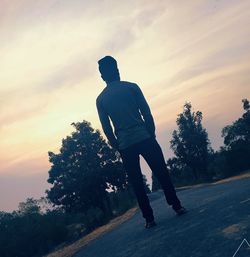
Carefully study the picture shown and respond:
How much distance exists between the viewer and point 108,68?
5.53 metres

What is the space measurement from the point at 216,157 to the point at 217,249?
298 ft

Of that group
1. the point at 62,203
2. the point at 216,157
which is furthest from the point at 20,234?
the point at 216,157

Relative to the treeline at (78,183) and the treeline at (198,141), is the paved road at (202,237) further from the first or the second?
the treeline at (198,141)

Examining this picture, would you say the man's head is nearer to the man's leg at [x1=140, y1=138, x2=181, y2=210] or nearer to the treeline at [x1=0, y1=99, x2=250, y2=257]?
the man's leg at [x1=140, y1=138, x2=181, y2=210]

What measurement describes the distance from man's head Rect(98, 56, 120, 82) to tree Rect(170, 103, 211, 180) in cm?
7318

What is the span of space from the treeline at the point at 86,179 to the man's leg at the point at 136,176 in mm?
24543

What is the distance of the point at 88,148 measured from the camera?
56.9 meters

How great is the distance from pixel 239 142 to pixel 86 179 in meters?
35.7

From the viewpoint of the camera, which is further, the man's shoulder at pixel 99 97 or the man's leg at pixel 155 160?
the man's shoulder at pixel 99 97

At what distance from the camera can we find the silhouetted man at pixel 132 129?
17.4ft

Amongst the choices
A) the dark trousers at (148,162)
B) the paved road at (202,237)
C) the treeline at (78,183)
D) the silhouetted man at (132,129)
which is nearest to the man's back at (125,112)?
the silhouetted man at (132,129)

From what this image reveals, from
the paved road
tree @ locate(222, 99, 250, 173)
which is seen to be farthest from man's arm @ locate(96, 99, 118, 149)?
tree @ locate(222, 99, 250, 173)

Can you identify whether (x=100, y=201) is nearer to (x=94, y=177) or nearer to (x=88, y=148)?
(x=94, y=177)

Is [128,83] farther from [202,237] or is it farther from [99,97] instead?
[202,237]
